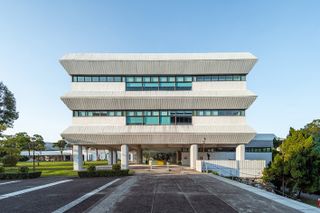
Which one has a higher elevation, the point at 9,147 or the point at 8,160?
the point at 9,147

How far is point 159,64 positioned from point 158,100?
592 centimetres

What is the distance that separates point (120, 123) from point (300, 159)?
980 inches

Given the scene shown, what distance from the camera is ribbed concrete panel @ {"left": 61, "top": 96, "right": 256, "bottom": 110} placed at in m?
32.5

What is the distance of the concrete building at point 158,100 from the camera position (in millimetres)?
32625

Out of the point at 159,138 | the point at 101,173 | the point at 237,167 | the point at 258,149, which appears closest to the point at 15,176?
the point at 101,173

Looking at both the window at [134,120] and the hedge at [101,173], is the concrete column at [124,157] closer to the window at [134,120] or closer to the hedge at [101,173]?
the window at [134,120]

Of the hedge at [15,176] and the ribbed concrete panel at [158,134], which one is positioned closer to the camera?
the hedge at [15,176]

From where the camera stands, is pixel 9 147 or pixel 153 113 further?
pixel 153 113

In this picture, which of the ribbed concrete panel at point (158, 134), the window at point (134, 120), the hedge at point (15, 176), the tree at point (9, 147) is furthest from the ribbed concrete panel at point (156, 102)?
the hedge at point (15, 176)

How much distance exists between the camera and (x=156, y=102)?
109 feet

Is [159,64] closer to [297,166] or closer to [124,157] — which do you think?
[124,157]

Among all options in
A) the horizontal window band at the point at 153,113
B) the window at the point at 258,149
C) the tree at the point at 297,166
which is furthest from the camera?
the window at the point at 258,149

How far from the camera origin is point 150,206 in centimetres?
1066

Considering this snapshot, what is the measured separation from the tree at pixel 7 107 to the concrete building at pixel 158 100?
101 feet
